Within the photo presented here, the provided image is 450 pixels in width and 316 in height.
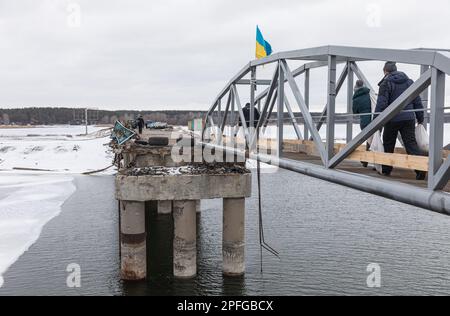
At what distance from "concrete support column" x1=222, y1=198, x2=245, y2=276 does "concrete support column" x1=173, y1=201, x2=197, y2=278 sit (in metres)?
1.31

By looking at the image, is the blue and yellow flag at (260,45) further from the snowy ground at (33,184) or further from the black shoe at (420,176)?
the snowy ground at (33,184)

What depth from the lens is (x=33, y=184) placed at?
137ft

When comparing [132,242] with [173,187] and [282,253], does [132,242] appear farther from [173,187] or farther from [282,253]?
[282,253]

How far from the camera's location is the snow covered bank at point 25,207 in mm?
21047

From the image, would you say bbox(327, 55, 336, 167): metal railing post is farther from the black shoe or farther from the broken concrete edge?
the broken concrete edge

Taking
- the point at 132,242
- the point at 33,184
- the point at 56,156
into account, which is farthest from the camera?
the point at 56,156

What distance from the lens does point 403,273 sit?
656 inches

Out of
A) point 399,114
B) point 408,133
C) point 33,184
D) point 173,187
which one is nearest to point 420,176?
point 408,133

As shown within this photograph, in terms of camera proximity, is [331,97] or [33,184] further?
[33,184]

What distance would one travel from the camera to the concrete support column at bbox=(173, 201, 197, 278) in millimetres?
17047

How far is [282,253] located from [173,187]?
5908mm

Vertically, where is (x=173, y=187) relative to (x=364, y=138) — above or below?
below

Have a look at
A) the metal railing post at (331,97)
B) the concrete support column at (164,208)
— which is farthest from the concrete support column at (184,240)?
the concrete support column at (164,208)
